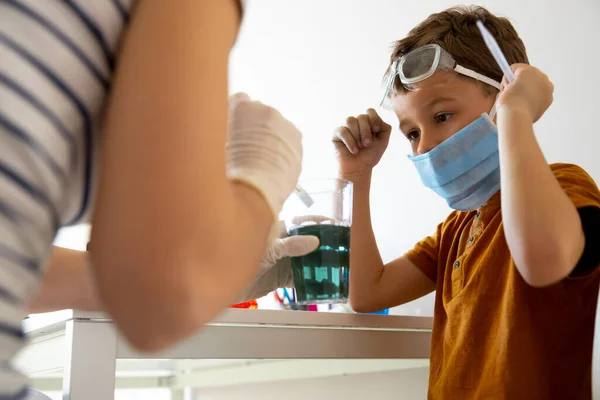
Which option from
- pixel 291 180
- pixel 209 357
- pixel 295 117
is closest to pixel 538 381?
pixel 209 357

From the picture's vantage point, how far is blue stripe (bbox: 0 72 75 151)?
399 millimetres

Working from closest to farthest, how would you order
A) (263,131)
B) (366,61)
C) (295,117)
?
(263,131) → (366,61) → (295,117)

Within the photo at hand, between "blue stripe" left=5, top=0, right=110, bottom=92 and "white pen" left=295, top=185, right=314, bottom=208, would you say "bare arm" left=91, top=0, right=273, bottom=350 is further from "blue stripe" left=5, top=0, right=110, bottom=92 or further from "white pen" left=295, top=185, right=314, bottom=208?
"white pen" left=295, top=185, right=314, bottom=208

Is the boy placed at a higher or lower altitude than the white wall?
higher

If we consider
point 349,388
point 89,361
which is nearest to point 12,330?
point 89,361

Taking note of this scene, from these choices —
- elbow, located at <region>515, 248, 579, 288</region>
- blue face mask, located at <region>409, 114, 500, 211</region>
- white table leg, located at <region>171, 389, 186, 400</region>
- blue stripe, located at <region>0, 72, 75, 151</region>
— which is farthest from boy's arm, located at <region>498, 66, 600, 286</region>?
white table leg, located at <region>171, 389, 186, 400</region>

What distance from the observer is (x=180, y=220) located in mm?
395

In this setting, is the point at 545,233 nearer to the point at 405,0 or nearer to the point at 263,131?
the point at 263,131

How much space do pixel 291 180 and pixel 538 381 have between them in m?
0.65

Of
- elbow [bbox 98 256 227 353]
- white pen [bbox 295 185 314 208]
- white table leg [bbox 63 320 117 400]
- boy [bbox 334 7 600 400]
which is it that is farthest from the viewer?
white pen [bbox 295 185 314 208]

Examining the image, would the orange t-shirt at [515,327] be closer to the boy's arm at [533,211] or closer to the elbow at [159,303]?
the boy's arm at [533,211]

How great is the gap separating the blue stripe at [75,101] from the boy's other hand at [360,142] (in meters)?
0.98

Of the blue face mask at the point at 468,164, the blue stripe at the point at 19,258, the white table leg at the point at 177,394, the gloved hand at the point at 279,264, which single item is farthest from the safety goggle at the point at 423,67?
the white table leg at the point at 177,394

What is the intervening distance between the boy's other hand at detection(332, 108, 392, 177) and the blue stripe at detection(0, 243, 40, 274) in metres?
1.05
